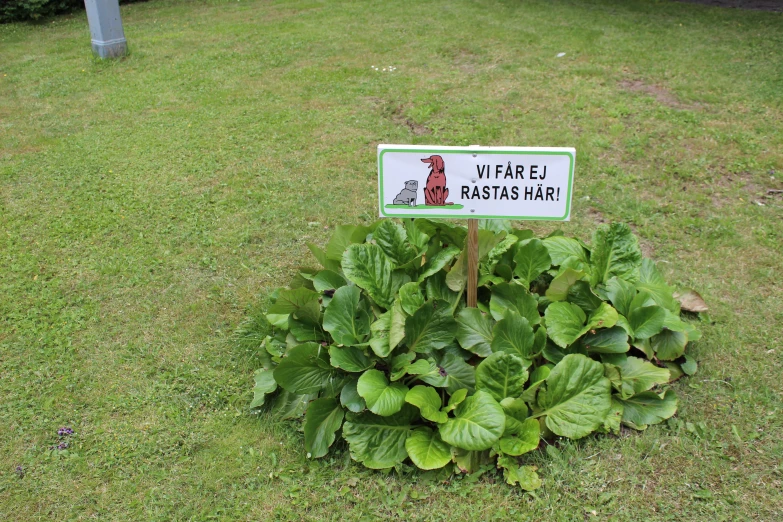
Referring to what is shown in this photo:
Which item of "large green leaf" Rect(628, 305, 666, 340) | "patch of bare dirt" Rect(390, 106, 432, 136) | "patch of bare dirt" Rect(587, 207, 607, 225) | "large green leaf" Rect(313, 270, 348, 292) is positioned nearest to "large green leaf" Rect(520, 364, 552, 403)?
"large green leaf" Rect(628, 305, 666, 340)

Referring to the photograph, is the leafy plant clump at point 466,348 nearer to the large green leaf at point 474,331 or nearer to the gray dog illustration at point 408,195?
the large green leaf at point 474,331

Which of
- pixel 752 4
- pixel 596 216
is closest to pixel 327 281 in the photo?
pixel 596 216

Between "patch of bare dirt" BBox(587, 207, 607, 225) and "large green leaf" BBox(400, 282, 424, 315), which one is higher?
"large green leaf" BBox(400, 282, 424, 315)

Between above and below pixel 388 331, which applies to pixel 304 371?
below

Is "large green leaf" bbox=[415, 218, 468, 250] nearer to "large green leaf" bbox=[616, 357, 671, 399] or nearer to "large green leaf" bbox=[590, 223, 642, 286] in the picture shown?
"large green leaf" bbox=[590, 223, 642, 286]

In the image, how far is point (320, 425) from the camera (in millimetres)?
2691

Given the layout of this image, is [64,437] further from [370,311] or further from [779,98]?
[779,98]

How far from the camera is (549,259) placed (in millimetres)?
3127

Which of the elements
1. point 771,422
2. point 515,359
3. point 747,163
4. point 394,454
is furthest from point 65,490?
point 747,163

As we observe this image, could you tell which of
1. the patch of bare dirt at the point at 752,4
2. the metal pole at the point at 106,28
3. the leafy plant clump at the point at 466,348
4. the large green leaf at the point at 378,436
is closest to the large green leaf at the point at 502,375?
the leafy plant clump at the point at 466,348

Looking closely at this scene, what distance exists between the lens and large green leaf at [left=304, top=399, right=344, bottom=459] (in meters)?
2.65

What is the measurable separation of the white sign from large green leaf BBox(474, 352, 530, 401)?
59cm

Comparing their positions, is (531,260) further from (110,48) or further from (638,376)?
(110,48)

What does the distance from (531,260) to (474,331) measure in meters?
0.48
